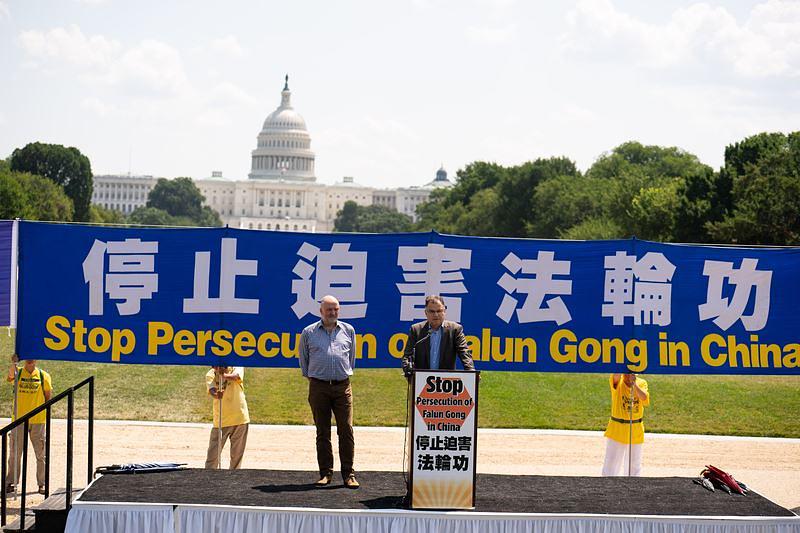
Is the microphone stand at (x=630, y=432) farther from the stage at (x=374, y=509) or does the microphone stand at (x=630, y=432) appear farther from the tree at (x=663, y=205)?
the tree at (x=663, y=205)

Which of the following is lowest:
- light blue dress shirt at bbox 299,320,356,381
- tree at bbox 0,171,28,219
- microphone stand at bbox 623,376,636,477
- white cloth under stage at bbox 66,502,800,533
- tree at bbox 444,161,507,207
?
white cloth under stage at bbox 66,502,800,533

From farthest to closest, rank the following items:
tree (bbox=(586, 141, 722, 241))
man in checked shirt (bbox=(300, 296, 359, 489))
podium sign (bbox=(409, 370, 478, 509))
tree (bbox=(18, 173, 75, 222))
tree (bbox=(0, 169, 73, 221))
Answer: tree (bbox=(18, 173, 75, 222))
tree (bbox=(0, 169, 73, 221))
tree (bbox=(586, 141, 722, 241))
man in checked shirt (bbox=(300, 296, 359, 489))
podium sign (bbox=(409, 370, 478, 509))

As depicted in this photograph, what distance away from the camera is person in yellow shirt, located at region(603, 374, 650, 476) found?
13.3 m

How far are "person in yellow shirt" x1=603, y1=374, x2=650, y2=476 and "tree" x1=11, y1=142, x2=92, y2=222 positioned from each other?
11509cm

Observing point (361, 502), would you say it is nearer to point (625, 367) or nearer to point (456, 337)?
point (456, 337)

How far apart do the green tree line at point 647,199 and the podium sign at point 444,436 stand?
40.2m

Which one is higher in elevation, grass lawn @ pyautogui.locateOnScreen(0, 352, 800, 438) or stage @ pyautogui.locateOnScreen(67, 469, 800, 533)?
stage @ pyautogui.locateOnScreen(67, 469, 800, 533)

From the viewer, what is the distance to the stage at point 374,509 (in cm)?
1026

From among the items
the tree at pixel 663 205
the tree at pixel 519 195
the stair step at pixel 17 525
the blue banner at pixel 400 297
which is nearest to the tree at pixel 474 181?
the tree at pixel 519 195

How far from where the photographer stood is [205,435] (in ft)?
59.5

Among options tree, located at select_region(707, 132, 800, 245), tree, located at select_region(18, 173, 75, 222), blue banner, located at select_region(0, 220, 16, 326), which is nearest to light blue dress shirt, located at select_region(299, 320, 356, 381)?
blue banner, located at select_region(0, 220, 16, 326)

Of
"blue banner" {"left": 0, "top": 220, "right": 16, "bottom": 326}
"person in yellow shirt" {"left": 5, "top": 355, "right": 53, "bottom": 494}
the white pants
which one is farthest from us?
"person in yellow shirt" {"left": 5, "top": 355, "right": 53, "bottom": 494}

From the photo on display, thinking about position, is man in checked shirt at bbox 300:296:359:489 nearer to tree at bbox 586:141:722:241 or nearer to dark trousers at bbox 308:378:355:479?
dark trousers at bbox 308:378:355:479

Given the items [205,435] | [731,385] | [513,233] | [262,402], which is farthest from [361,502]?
[513,233]
